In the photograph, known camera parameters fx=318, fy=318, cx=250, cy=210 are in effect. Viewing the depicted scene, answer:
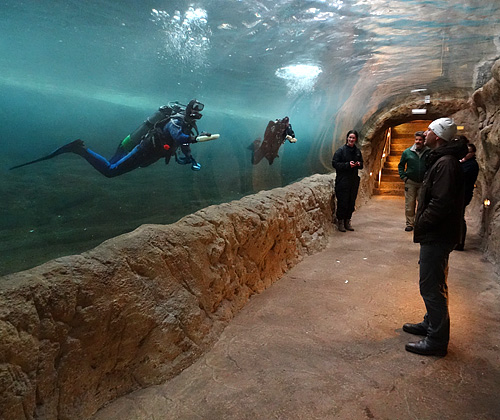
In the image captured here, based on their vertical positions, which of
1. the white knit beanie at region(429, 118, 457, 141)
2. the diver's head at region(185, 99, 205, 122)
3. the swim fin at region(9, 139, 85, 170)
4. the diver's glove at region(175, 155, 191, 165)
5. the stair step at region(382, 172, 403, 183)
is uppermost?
the diver's head at region(185, 99, 205, 122)

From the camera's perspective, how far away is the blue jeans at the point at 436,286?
2744 millimetres

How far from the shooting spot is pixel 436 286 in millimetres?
2773

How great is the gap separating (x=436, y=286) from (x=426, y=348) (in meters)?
0.60

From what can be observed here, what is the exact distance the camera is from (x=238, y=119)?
511 cm

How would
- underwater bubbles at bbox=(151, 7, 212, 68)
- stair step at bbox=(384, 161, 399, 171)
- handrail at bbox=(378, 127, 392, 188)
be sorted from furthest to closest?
1. stair step at bbox=(384, 161, 399, 171)
2. handrail at bbox=(378, 127, 392, 188)
3. underwater bubbles at bbox=(151, 7, 212, 68)

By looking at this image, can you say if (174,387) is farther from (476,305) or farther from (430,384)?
(476,305)

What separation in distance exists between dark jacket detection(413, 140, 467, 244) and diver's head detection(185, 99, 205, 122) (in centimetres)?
251

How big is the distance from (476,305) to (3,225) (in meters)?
4.85

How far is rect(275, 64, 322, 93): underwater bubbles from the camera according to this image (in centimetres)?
707

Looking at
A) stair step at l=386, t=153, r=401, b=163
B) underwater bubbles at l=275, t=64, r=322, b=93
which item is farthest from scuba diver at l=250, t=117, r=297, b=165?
stair step at l=386, t=153, r=401, b=163

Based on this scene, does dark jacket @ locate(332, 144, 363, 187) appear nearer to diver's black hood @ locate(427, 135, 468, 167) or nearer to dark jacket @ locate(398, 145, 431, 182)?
dark jacket @ locate(398, 145, 431, 182)

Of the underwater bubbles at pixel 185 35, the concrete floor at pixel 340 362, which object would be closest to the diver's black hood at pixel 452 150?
the concrete floor at pixel 340 362

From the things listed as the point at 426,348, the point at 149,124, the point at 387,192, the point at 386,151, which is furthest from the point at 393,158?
the point at 149,124

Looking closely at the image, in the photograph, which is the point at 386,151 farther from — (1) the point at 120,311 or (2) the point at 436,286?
(1) the point at 120,311
